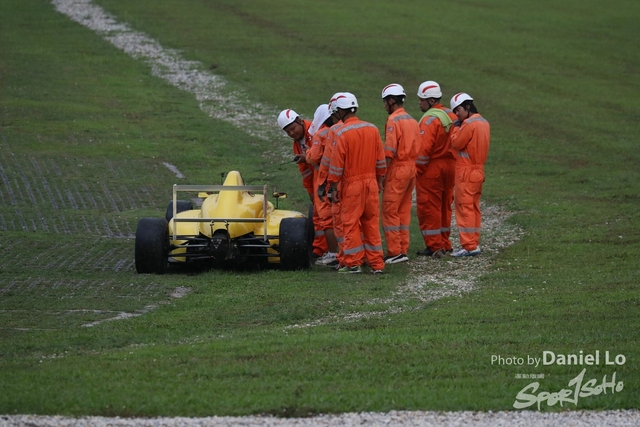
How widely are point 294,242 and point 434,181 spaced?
115 inches

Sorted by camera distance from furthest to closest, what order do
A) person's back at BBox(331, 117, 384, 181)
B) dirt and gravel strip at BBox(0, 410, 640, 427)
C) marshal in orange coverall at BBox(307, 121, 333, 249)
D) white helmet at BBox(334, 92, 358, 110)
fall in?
marshal in orange coverall at BBox(307, 121, 333, 249)
white helmet at BBox(334, 92, 358, 110)
person's back at BBox(331, 117, 384, 181)
dirt and gravel strip at BBox(0, 410, 640, 427)

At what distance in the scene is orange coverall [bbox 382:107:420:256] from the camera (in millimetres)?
13969

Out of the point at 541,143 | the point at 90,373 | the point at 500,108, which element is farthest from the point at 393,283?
the point at 500,108

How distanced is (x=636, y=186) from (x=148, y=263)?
441 inches

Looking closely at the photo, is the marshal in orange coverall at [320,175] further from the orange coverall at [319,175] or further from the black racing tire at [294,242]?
the black racing tire at [294,242]

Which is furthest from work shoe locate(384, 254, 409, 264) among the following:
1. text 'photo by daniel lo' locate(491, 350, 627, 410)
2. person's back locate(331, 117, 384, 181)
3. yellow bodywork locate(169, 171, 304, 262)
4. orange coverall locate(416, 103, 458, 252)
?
text 'photo by daniel lo' locate(491, 350, 627, 410)

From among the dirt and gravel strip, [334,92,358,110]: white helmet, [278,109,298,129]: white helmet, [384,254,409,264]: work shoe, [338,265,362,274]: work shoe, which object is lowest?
[384,254,409,264]: work shoe

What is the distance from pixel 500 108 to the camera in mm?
29812

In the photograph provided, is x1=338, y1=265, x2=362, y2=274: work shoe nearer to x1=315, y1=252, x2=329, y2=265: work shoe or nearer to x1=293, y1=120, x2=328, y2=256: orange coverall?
x1=315, y1=252, x2=329, y2=265: work shoe

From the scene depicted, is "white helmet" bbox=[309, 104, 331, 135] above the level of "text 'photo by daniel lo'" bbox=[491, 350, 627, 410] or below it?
above

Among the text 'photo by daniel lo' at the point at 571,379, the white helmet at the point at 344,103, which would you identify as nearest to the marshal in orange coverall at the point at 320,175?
the white helmet at the point at 344,103

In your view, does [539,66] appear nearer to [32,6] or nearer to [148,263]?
[32,6]

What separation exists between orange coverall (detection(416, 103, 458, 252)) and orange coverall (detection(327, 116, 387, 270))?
1.66 metres

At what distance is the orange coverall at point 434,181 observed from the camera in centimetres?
1478
